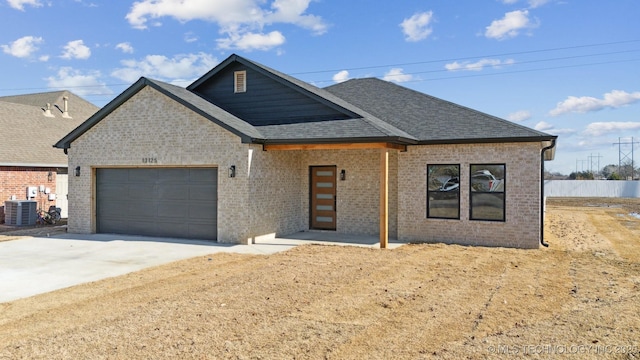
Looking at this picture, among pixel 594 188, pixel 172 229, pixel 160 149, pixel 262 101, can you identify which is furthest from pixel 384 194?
pixel 594 188

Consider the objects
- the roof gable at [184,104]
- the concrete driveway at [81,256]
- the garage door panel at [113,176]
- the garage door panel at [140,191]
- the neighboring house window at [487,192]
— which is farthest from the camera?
the garage door panel at [113,176]

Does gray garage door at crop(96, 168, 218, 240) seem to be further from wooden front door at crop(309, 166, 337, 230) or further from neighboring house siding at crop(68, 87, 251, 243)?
wooden front door at crop(309, 166, 337, 230)

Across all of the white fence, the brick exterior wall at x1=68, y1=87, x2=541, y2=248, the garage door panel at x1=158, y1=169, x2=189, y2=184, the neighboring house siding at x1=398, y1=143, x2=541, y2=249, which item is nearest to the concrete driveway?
the brick exterior wall at x1=68, y1=87, x2=541, y2=248

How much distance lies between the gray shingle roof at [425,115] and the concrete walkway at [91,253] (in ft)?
11.9

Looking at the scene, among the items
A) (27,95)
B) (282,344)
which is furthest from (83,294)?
(27,95)

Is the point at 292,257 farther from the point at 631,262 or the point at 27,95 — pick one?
the point at 27,95

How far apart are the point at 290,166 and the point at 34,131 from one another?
14459mm

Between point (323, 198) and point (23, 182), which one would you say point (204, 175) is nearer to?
point (323, 198)

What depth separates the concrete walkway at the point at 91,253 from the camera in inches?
332

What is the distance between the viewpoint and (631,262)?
1030 centimetres

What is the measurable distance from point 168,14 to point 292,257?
13038mm

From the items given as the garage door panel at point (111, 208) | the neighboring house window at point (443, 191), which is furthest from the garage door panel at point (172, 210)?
the neighboring house window at point (443, 191)

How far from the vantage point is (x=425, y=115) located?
1491 cm

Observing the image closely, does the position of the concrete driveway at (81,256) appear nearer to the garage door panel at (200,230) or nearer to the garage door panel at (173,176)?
the garage door panel at (200,230)
